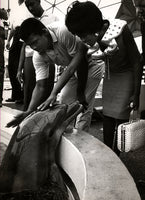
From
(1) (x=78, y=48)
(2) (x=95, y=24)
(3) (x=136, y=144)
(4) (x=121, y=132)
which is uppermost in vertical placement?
(2) (x=95, y=24)

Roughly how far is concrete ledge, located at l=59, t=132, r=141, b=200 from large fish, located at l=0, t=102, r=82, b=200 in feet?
0.30

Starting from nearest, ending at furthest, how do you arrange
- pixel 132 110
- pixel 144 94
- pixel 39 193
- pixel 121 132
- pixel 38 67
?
pixel 39 193, pixel 121 132, pixel 132 110, pixel 38 67, pixel 144 94

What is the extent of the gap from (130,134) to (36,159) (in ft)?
2.09

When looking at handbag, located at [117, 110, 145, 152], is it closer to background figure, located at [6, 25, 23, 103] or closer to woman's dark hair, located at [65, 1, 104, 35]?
woman's dark hair, located at [65, 1, 104, 35]

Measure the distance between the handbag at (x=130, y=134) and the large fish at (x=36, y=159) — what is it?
12.8 inches

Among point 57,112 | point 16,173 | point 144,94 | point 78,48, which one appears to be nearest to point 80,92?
point 78,48

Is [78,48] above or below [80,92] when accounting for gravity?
above

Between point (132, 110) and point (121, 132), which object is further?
point (132, 110)

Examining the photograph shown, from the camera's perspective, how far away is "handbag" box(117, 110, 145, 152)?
1.85 metres

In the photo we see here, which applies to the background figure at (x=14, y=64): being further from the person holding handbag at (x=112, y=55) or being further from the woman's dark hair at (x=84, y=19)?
the woman's dark hair at (x=84, y=19)

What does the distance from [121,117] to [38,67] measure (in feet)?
3.08

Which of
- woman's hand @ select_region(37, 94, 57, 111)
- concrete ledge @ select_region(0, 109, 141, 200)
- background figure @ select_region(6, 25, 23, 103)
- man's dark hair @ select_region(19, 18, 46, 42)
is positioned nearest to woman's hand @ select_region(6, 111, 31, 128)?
woman's hand @ select_region(37, 94, 57, 111)

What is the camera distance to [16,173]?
5.26 feet

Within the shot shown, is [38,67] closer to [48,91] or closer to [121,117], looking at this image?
[48,91]
